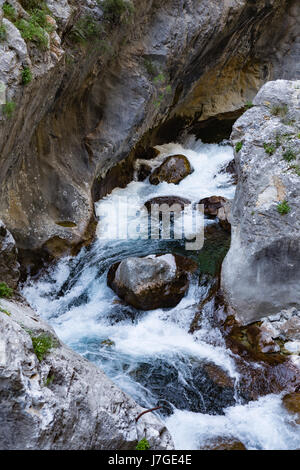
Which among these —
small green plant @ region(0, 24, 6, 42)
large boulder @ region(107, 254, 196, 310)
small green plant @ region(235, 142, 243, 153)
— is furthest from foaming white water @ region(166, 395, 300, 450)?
small green plant @ region(0, 24, 6, 42)

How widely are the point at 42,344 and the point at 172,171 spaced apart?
8943 millimetres

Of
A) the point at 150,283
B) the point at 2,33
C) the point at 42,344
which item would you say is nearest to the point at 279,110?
the point at 150,283

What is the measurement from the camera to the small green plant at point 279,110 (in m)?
7.76

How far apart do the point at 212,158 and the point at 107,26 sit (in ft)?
18.7

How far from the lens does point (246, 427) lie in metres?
5.79

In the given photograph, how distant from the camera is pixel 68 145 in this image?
10.4 meters

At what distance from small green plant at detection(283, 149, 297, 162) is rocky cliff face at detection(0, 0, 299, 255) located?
14.2ft

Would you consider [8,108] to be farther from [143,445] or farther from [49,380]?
[143,445]

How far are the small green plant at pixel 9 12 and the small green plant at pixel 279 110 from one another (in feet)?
15.6

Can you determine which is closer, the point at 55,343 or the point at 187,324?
the point at 55,343

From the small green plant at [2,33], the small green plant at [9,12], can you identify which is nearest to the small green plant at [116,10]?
the small green plant at [9,12]

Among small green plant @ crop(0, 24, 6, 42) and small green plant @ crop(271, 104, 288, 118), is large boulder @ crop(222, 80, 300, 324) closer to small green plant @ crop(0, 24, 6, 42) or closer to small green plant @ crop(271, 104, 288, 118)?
small green plant @ crop(271, 104, 288, 118)

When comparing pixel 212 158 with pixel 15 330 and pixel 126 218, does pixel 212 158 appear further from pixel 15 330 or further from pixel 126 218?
pixel 15 330
